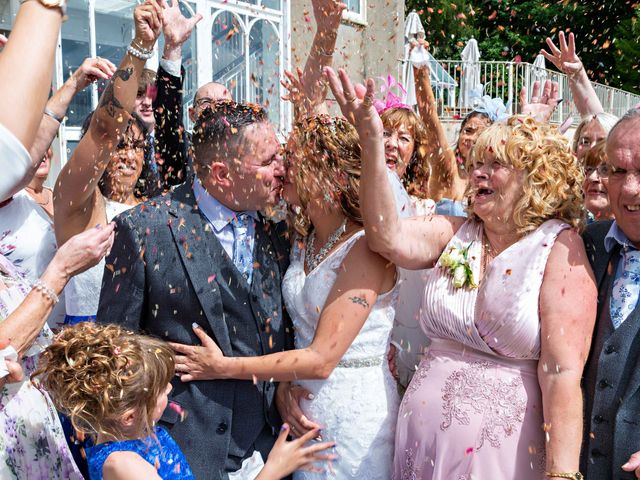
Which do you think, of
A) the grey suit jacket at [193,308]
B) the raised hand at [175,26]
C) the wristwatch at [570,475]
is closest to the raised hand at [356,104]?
the grey suit jacket at [193,308]

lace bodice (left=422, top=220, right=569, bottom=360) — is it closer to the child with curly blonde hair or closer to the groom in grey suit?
the groom in grey suit

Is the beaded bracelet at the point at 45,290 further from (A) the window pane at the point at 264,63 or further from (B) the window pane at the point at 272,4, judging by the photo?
(B) the window pane at the point at 272,4

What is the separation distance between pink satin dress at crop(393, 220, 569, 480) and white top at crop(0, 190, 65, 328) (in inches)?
72.2

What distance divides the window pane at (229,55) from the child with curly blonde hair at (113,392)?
8159 millimetres

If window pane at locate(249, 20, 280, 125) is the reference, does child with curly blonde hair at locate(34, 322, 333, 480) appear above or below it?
below

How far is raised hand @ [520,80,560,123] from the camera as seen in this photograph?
405 cm

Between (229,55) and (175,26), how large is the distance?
22.7ft

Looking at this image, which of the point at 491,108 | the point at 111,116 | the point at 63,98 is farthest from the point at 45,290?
the point at 491,108

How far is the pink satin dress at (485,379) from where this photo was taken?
2.64 metres

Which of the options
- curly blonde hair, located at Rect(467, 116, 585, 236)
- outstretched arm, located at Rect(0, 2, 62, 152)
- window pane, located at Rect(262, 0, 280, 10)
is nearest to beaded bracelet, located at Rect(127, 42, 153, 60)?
curly blonde hair, located at Rect(467, 116, 585, 236)

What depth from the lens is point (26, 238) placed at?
3492mm

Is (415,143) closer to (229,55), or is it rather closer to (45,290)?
(45,290)

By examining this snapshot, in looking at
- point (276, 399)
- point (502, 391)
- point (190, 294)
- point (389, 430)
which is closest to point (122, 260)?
point (190, 294)

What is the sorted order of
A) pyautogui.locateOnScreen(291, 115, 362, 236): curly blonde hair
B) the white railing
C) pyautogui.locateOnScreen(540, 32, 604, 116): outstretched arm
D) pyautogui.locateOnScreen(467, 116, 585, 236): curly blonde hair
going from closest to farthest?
pyautogui.locateOnScreen(467, 116, 585, 236): curly blonde hair, pyautogui.locateOnScreen(291, 115, 362, 236): curly blonde hair, pyautogui.locateOnScreen(540, 32, 604, 116): outstretched arm, the white railing
